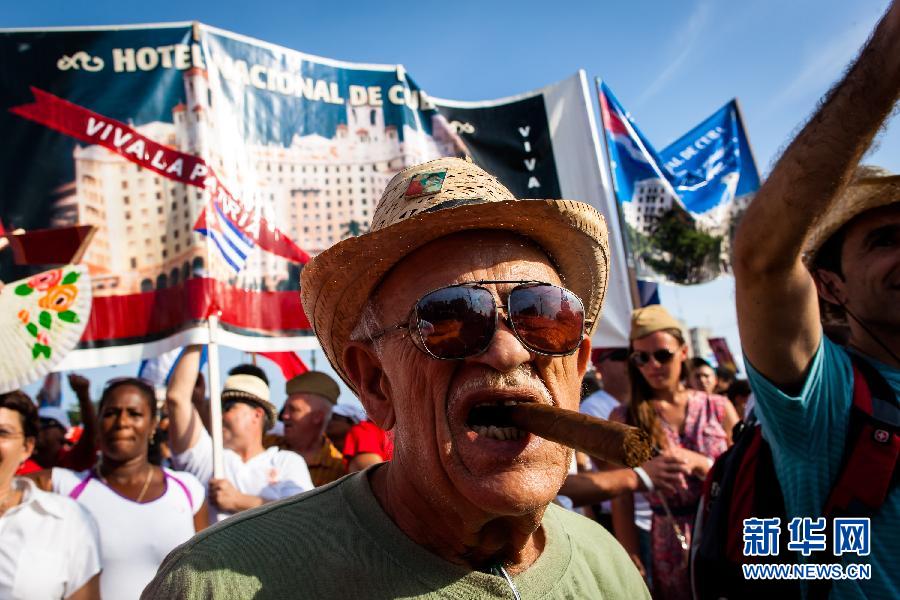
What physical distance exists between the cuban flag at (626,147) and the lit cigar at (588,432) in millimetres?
6362

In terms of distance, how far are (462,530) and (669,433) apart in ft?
9.58

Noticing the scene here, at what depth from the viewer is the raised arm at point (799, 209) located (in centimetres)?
160

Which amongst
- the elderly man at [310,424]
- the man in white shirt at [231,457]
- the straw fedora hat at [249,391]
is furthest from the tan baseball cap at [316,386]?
the man in white shirt at [231,457]

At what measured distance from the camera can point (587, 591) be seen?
5.62 ft

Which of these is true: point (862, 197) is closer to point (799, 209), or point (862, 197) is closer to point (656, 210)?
point (799, 209)

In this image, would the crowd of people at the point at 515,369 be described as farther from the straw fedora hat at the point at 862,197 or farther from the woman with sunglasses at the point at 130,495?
the woman with sunglasses at the point at 130,495

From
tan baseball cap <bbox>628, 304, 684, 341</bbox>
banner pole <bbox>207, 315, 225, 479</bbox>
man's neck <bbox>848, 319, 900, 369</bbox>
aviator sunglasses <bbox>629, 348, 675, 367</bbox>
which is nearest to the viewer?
man's neck <bbox>848, 319, 900, 369</bbox>

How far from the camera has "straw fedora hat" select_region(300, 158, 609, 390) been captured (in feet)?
5.27

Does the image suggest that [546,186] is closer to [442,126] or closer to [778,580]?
[442,126]

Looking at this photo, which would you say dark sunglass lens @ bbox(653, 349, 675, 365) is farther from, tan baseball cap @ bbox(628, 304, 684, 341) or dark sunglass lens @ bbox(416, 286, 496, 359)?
dark sunglass lens @ bbox(416, 286, 496, 359)

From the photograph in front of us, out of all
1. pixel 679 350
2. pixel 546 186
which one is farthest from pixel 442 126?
pixel 679 350

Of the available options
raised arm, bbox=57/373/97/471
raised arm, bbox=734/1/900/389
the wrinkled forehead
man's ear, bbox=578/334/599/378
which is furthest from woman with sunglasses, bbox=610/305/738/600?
raised arm, bbox=57/373/97/471

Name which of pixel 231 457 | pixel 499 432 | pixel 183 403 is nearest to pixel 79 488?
pixel 183 403

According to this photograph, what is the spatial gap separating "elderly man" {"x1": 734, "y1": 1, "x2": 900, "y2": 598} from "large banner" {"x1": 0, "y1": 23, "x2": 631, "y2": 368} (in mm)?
3679
